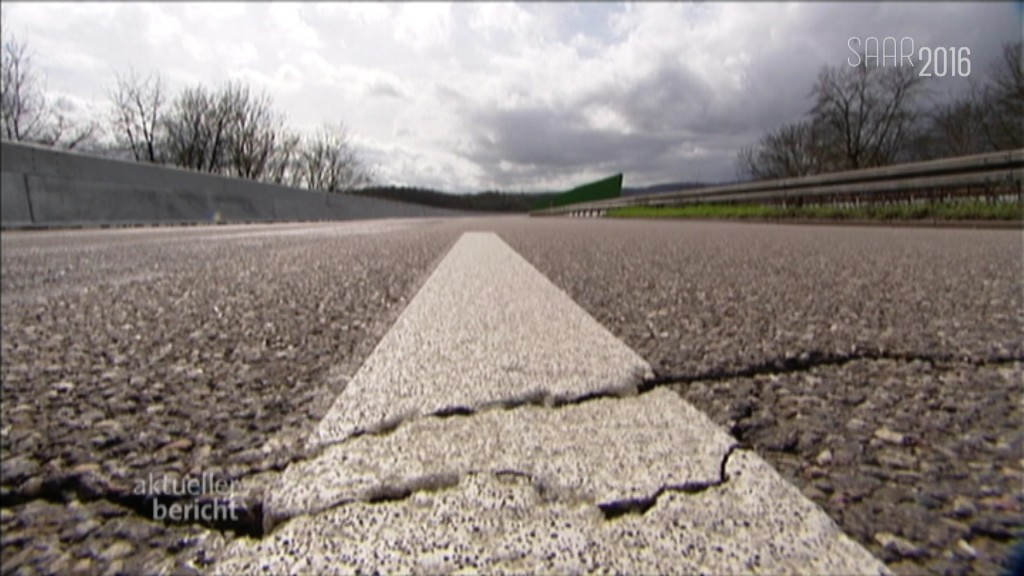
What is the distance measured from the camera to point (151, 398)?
112cm

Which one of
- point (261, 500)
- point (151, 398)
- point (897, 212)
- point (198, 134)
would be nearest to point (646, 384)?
point (261, 500)

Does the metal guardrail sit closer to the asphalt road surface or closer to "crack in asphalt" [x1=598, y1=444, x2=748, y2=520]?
the asphalt road surface

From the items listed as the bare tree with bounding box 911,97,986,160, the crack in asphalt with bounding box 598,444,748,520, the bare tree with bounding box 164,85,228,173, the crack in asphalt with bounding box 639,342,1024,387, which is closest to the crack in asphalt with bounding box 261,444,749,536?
the crack in asphalt with bounding box 598,444,748,520

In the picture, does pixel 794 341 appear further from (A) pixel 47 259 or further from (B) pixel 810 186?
(B) pixel 810 186

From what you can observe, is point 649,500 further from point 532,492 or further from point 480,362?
point 480,362

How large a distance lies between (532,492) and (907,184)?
9.20 meters

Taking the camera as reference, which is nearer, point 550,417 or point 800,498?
point 800,498

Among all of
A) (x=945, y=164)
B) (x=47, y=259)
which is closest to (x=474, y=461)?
(x=47, y=259)

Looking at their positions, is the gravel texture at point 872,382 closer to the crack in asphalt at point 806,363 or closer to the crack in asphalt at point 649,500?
the crack in asphalt at point 806,363

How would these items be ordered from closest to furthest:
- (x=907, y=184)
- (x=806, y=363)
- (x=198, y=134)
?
(x=806, y=363) → (x=907, y=184) → (x=198, y=134)

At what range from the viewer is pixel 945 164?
686 centimetres

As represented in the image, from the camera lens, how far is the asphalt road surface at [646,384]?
688 mm

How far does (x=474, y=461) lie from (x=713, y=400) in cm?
52

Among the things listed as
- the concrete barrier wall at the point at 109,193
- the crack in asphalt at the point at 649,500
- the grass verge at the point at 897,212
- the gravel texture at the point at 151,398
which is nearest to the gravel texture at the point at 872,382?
the crack in asphalt at the point at 649,500
